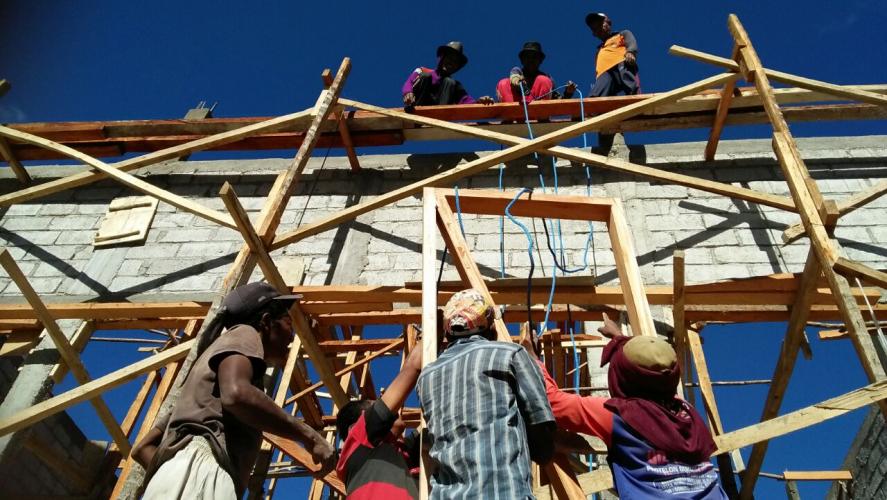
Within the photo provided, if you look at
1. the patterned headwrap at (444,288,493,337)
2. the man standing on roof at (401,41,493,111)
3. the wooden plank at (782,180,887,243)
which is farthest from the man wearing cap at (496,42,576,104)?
the patterned headwrap at (444,288,493,337)

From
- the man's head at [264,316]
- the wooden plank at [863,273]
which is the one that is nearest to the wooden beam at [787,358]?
the wooden plank at [863,273]

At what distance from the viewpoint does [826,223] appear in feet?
12.0

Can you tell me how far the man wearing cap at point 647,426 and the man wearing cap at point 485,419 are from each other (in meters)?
0.25

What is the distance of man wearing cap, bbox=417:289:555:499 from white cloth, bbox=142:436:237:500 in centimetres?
81

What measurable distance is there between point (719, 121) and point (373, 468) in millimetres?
4941

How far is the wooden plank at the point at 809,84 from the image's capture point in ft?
16.0

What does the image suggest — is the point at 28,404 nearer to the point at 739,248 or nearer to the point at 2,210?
the point at 2,210

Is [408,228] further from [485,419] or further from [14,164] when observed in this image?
[14,164]

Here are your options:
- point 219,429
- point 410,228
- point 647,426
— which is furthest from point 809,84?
point 219,429

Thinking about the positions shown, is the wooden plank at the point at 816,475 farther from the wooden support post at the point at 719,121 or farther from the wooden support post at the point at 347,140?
the wooden support post at the point at 347,140

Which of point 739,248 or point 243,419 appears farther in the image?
point 739,248

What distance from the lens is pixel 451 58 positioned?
7305mm

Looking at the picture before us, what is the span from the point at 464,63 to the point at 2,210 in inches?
218

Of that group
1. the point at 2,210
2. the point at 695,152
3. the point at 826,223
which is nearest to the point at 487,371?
the point at 826,223
